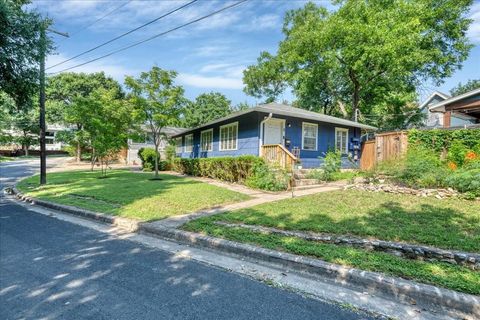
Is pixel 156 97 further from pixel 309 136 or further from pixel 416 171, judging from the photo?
pixel 416 171

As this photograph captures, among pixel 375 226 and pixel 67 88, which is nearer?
pixel 375 226

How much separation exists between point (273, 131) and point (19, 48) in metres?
10.2

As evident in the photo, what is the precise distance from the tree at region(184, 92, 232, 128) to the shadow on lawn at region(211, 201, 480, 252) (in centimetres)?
3842

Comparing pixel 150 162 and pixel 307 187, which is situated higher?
pixel 150 162

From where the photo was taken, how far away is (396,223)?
5398 millimetres

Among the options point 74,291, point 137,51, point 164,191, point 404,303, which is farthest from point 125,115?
point 404,303

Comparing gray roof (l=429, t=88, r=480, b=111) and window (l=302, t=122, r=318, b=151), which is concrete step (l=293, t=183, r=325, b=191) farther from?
gray roof (l=429, t=88, r=480, b=111)

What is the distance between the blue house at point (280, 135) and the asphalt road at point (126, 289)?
25.8 feet

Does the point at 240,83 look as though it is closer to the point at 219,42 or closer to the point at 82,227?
the point at 219,42

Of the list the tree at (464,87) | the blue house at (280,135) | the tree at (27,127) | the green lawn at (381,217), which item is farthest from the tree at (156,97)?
the tree at (464,87)

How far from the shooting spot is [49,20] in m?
8.88

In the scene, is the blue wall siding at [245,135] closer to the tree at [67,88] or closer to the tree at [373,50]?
the tree at [373,50]

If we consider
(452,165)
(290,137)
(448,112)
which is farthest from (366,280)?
(448,112)

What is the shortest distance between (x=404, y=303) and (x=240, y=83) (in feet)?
110
